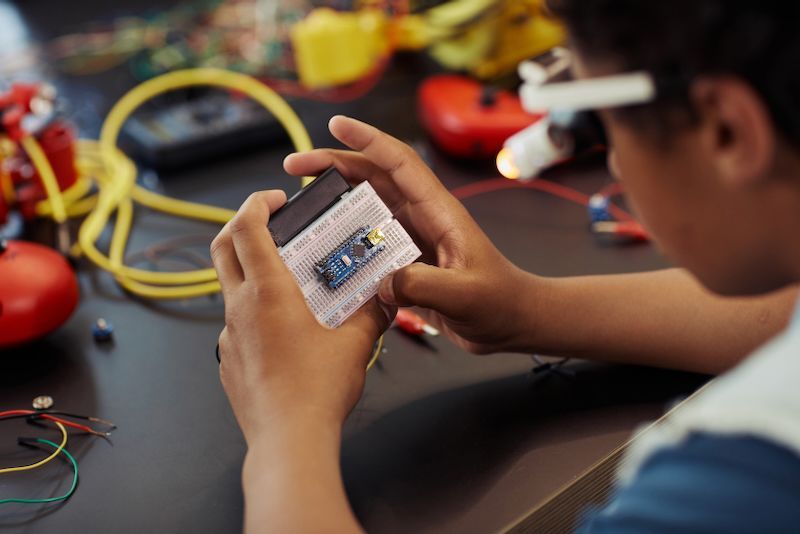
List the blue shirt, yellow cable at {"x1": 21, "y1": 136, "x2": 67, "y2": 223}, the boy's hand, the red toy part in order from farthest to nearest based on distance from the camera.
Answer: the red toy part, yellow cable at {"x1": 21, "y1": 136, "x2": 67, "y2": 223}, the boy's hand, the blue shirt

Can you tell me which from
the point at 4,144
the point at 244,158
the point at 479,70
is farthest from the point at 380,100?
the point at 4,144

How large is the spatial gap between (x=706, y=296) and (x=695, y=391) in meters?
0.10

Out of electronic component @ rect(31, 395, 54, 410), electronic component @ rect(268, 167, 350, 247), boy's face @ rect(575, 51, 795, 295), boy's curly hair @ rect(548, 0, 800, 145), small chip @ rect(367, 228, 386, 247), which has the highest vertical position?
boy's curly hair @ rect(548, 0, 800, 145)

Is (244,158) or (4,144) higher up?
(4,144)

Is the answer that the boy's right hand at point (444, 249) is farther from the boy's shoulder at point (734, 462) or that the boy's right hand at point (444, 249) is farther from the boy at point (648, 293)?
the boy's shoulder at point (734, 462)

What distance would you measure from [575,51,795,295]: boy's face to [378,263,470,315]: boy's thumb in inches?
7.9

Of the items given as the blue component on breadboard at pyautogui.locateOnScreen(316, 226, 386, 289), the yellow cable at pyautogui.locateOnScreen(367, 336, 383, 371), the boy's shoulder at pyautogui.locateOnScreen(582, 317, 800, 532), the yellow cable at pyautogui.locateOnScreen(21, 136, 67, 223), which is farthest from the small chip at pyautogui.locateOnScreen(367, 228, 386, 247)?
the yellow cable at pyautogui.locateOnScreen(21, 136, 67, 223)

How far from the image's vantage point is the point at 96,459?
2.46 ft

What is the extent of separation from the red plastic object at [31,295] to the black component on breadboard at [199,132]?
0.36m

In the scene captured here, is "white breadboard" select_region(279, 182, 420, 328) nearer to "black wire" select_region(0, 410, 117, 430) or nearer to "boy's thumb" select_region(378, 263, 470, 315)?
"boy's thumb" select_region(378, 263, 470, 315)

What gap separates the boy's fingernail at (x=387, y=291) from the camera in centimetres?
74

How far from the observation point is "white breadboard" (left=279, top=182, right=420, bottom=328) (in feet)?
2.48

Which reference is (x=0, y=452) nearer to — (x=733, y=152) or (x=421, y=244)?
(x=421, y=244)

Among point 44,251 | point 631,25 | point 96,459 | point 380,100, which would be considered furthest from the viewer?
point 380,100
